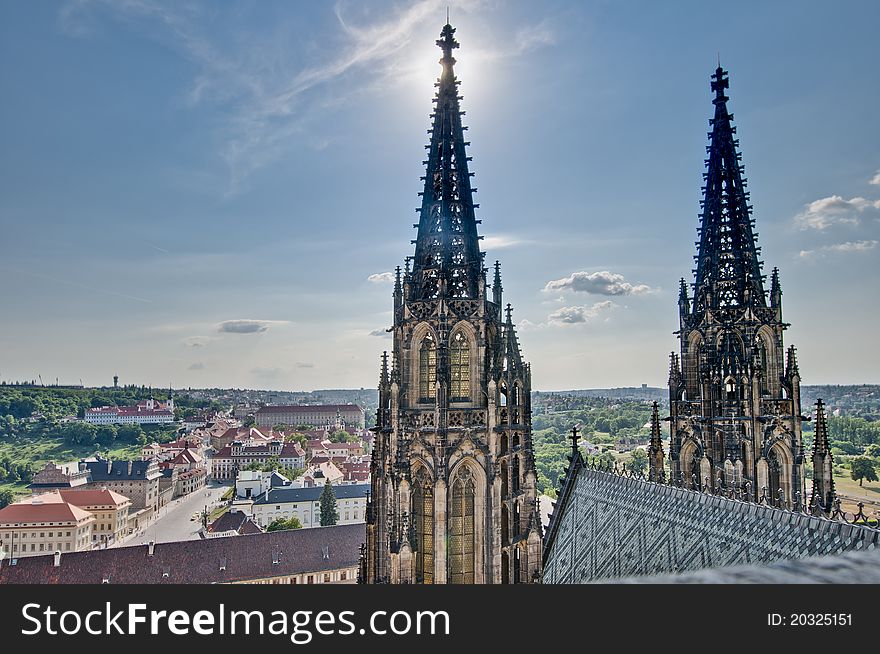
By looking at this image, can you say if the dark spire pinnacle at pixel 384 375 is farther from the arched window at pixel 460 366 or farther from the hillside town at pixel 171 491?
the hillside town at pixel 171 491

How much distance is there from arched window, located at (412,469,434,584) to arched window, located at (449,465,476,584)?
0.71m

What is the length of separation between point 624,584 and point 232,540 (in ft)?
236

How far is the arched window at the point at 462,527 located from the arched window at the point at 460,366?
2.62 metres

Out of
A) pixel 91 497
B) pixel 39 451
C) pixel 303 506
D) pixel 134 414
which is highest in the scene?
pixel 134 414

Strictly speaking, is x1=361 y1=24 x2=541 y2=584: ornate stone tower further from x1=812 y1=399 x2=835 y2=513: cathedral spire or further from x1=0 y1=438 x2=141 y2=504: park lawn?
x1=0 y1=438 x2=141 y2=504: park lawn

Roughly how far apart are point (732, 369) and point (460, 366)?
1757 cm

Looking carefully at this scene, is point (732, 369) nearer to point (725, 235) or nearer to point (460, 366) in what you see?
point (725, 235)

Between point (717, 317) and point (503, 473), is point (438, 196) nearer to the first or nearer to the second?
point (503, 473)

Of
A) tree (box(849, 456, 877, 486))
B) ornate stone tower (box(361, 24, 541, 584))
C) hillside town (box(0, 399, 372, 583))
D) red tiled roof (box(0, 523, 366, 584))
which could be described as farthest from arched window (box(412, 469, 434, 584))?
tree (box(849, 456, 877, 486))

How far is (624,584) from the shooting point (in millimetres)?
5539

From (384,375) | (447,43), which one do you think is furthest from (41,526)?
(447,43)

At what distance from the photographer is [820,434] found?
100.0 feet

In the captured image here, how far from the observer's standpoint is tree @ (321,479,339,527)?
94.8 meters

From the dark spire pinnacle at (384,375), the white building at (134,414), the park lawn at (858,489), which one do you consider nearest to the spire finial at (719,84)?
the dark spire pinnacle at (384,375)
